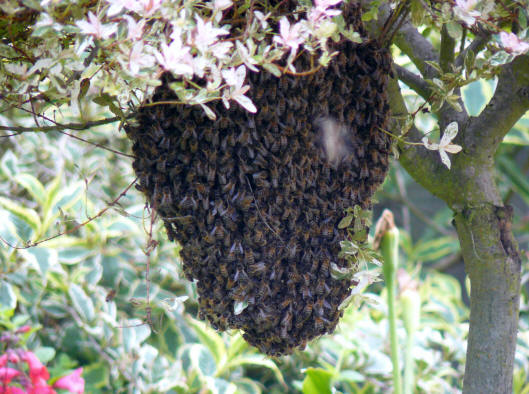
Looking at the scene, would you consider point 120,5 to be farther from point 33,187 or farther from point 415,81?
point 33,187

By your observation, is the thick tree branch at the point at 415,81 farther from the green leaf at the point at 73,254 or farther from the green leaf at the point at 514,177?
the green leaf at the point at 514,177

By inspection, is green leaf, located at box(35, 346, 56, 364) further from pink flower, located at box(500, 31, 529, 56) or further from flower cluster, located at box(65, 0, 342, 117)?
pink flower, located at box(500, 31, 529, 56)

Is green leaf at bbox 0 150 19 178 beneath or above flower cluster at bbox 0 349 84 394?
above

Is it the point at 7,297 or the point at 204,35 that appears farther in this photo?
the point at 7,297

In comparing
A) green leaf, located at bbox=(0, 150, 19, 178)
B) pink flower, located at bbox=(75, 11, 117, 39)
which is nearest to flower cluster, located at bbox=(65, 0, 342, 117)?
pink flower, located at bbox=(75, 11, 117, 39)

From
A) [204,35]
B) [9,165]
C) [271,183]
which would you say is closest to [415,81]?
[271,183]

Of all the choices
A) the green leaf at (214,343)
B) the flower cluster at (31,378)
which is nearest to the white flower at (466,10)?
the flower cluster at (31,378)
